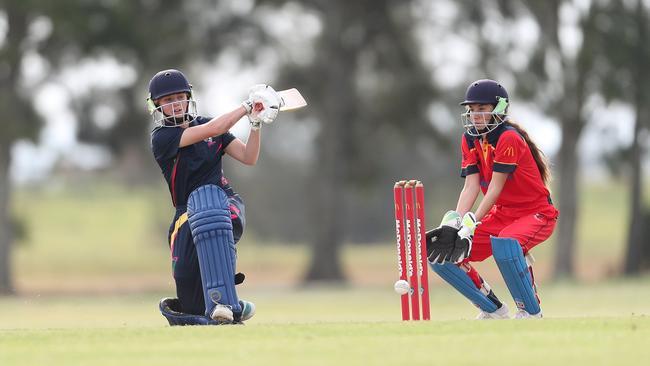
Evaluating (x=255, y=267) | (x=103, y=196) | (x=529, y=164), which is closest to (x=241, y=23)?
(x=255, y=267)

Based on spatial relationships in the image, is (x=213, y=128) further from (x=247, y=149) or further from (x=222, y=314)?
(x=222, y=314)

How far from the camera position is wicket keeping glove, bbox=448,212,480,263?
9828 millimetres

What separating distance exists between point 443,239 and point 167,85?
2.17 m

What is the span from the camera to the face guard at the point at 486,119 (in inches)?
396

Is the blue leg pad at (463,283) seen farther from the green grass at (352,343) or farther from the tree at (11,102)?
the tree at (11,102)

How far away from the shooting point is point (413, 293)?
9961 millimetres

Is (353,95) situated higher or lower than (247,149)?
higher

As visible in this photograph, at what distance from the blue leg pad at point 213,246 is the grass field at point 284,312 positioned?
328 mm

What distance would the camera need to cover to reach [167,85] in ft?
32.2

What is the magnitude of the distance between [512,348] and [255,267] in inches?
1489

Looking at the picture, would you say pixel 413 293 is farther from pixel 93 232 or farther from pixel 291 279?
pixel 93 232

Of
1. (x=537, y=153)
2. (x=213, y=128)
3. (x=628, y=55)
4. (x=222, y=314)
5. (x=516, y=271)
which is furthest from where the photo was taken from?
(x=628, y=55)

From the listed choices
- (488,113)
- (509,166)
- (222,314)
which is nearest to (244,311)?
(222,314)

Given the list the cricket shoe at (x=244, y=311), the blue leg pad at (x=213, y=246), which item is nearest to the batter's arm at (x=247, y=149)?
the blue leg pad at (x=213, y=246)
